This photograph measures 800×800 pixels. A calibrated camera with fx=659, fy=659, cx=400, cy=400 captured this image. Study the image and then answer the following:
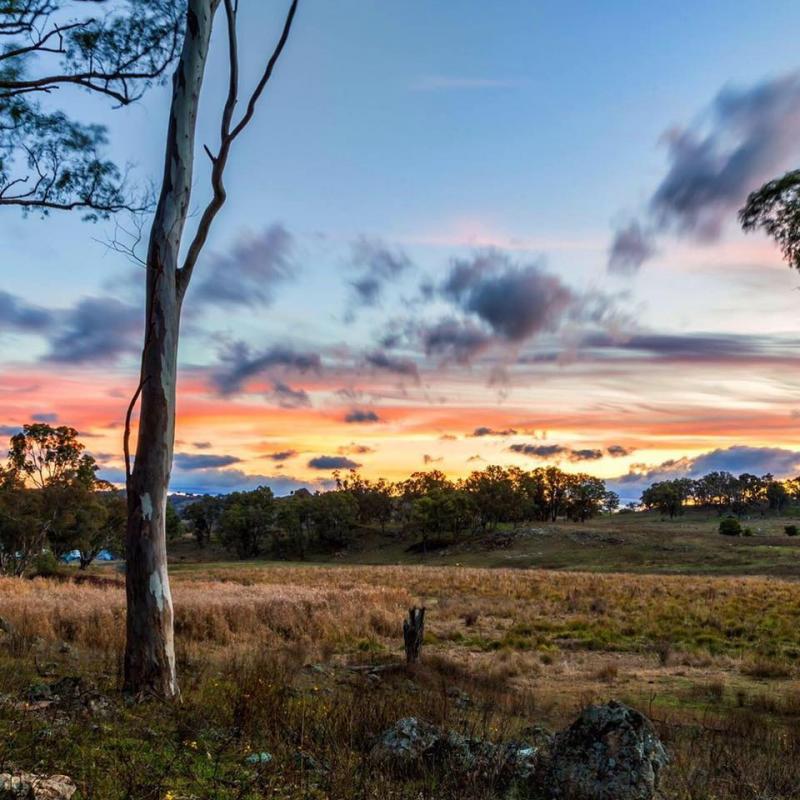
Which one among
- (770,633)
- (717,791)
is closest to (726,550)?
(770,633)

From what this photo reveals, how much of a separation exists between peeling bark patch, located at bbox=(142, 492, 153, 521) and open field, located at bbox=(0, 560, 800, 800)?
7.12 ft

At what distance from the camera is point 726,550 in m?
60.7

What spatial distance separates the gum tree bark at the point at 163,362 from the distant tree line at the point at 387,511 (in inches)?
3383

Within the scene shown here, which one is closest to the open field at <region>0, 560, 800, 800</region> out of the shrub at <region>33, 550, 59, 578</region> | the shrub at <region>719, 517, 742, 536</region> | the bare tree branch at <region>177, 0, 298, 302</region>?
the bare tree branch at <region>177, 0, 298, 302</region>

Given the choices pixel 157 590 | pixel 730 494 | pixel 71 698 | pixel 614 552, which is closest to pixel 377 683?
pixel 157 590

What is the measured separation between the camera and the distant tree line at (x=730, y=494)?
136375 millimetres

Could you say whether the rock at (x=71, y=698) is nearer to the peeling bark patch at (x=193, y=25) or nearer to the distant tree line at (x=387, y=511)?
the peeling bark patch at (x=193, y=25)

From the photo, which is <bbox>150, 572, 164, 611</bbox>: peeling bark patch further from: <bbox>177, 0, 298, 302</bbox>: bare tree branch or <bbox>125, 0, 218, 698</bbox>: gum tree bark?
<bbox>177, 0, 298, 302</bbox>: bare tree branch

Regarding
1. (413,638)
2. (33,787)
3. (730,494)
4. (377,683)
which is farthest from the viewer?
(730,494)

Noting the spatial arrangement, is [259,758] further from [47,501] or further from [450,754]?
[47,501]

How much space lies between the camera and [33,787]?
3.60 m

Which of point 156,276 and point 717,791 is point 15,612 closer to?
point 156,276

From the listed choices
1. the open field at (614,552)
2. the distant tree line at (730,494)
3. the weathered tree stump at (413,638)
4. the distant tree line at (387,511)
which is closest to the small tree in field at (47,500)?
the open field at (614,552)

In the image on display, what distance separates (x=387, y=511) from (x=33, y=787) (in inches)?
4668
